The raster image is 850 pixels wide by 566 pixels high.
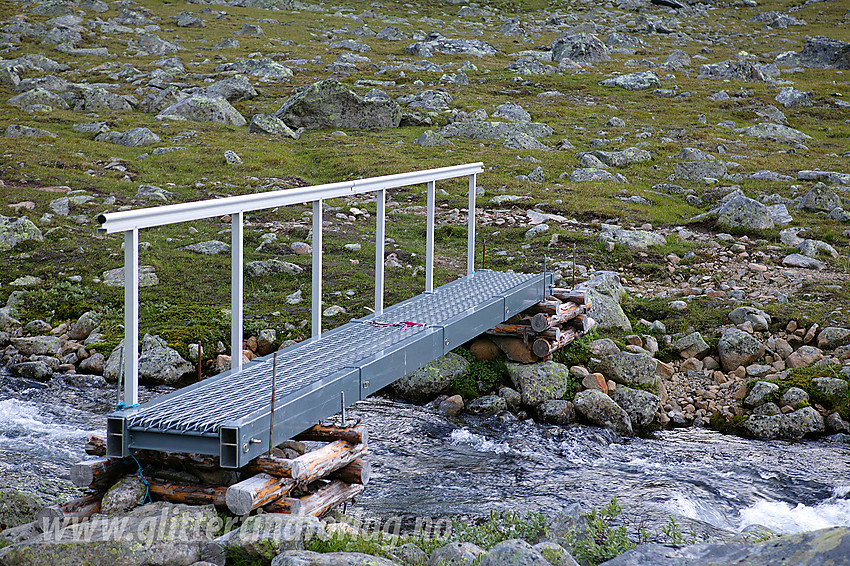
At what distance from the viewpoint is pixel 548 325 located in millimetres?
13094

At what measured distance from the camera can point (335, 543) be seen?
627 cm

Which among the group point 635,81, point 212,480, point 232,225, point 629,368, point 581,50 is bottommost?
point 629,368

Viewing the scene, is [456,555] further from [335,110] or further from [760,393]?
[335,110]

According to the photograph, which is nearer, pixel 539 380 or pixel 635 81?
pixel 539 380

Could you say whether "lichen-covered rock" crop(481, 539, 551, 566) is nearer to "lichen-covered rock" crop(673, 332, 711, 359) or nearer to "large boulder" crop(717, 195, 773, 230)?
"lichen-covered rock" crop(673, 332, 711, 359)

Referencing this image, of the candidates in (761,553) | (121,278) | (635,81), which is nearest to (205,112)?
(121,278)

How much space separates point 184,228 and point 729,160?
19.1m

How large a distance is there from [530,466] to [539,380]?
2219mm

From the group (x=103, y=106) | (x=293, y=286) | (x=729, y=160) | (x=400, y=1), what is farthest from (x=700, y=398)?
(x=400, y=1)

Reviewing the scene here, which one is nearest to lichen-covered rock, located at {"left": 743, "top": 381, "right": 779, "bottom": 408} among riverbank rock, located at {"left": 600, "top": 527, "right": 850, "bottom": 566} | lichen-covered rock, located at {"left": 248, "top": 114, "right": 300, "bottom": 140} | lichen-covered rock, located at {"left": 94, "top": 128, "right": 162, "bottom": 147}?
riverbank rock, located at {"left": 600, "top": 527, "right": 850, "bottom": 566}

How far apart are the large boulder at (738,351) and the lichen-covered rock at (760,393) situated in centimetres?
99

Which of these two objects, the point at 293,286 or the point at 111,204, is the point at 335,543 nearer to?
the point at 293,286

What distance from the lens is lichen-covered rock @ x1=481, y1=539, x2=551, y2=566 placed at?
5.81 m

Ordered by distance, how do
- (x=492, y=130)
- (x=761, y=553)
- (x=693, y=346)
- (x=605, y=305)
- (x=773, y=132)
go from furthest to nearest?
(x=773, y=132), (x=492, y=130), (x=605, y=305), (x=693, y=346), (x=761, y=553)
